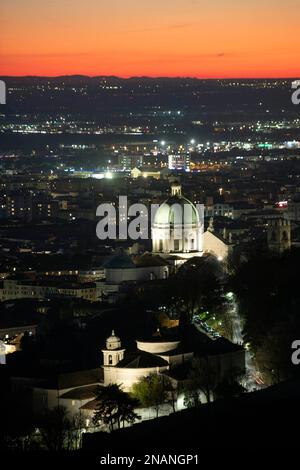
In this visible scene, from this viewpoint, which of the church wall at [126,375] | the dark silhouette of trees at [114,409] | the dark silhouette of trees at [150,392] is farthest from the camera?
the church wall at [126,375]

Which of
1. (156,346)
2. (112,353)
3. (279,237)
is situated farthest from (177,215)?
(112,353)

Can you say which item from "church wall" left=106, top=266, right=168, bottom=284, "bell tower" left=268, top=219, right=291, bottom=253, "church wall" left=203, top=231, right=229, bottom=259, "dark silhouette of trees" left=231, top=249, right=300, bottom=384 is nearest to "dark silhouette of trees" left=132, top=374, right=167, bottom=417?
"dark silhouette of trees" left=231, top=249, right=300, bottom=384

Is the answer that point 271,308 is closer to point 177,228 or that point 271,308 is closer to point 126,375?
point 126,375

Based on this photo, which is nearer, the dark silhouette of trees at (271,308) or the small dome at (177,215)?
the dark silhouette of trees at (271,308)

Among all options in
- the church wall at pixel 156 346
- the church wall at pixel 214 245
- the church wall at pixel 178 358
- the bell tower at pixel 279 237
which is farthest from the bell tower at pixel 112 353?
the church wall at pixel 214 245

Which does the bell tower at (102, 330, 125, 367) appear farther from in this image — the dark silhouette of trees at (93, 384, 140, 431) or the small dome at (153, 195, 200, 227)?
the small dome at (153, 195, 200, 227)

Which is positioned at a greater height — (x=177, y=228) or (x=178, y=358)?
(x=177, y=228)

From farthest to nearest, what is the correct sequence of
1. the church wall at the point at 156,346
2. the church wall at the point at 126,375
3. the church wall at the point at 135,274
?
the church wall at the point at 135,274
the church wall at the point at 156,346
the church wall at the point at 126,375

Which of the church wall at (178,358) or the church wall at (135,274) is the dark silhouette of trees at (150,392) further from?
the church wall at (135,274)

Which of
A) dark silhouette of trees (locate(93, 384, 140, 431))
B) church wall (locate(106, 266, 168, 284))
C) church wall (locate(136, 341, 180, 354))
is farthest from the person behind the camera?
church wall (locate(106, 266, 168, 284))
